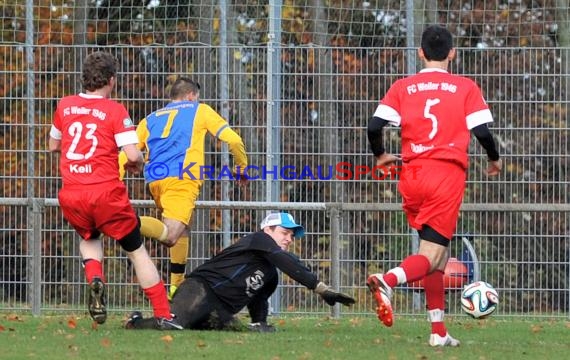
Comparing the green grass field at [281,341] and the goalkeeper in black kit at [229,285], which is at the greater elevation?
the goalkeeper in black kit at [229,285]

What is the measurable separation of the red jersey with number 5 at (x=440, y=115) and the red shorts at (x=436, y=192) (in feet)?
0.20

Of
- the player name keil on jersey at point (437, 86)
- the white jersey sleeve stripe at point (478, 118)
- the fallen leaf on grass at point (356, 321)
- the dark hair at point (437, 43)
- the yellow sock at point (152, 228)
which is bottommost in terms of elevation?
the fallen leaf on grass at point (356, 321)

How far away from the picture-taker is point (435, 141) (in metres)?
8.39

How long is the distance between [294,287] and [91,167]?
3542 mm

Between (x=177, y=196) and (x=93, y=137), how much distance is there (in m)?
1.84

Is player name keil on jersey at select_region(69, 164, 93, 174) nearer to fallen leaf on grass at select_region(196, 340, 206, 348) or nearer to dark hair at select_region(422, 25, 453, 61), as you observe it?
fallen leaf on grass at select_region(196, 340, 206, 348)

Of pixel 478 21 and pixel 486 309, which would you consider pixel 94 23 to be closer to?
pixel 478 21

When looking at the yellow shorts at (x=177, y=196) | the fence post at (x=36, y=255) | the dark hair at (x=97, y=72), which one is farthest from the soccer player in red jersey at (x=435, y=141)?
the fence post at (x=36, y=255)

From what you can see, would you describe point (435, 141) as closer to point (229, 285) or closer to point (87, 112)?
point (229, 285)

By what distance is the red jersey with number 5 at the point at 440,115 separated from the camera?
331 inches

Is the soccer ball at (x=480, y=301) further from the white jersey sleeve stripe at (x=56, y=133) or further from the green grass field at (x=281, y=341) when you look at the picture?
the white jersey sleeve stripe at (x=56, y=133)

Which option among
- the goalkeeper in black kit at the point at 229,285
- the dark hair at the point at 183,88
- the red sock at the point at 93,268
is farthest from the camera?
the dark hair at the point at 183,88

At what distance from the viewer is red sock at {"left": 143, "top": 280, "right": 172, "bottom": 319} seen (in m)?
9.24

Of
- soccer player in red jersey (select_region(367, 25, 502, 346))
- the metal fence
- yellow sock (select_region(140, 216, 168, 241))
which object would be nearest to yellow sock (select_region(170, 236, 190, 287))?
yellow sock (select_region(140, 216, 168, 241))
